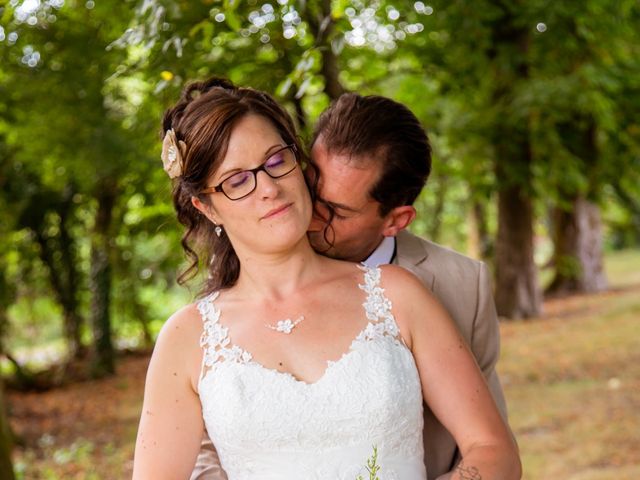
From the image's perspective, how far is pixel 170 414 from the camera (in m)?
2.78

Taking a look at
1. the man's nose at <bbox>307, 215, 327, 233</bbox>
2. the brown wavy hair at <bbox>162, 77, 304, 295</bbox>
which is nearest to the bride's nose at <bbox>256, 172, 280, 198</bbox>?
the brown wavy hair at <bbox>162, 77, 304, 295</bbox>

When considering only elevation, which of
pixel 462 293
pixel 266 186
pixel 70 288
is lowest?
pixel 70 288

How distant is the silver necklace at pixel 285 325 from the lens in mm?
2842

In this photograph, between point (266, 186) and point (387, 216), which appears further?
point (387, 216)

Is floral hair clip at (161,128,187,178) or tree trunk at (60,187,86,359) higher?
floral hair clip at (161,128,187,178)

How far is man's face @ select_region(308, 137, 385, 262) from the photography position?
3.01m

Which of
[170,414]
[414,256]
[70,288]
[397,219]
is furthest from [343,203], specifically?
[70,288]

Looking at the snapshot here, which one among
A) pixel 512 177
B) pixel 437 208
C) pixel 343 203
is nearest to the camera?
pixel 343 203

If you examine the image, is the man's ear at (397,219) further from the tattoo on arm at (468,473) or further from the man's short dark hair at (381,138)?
the tattoo on arm at (468,473)

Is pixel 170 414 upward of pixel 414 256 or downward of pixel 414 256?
upward

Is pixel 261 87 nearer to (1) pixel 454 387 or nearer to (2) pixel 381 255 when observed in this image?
(2) pixel 381 255

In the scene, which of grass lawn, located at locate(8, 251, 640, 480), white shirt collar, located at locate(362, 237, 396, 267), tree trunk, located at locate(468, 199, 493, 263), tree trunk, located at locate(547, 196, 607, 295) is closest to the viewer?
white shirt collar, located at locate(362, 237, 396, 267)

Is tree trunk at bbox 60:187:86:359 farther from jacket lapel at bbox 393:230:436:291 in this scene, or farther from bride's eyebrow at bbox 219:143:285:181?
bride's eyebrow at bbox 219:143:285:181

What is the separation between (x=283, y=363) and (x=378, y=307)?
13.7 inches
